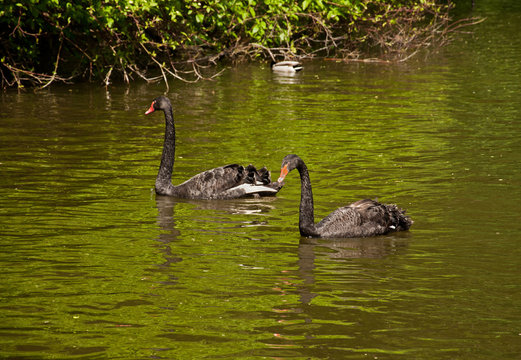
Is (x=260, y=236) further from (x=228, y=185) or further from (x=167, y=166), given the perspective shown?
(x=167, y=166)

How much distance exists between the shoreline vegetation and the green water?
1619 millimetres

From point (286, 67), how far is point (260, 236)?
15475 millimetres

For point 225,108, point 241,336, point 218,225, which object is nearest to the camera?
point 241,336

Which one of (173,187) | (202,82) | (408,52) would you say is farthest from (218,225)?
(408,52)

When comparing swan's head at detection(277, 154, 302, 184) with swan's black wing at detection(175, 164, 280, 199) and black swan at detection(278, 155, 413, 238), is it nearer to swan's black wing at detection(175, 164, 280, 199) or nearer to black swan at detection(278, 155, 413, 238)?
black swan at detection(278, 155, 413, 238)

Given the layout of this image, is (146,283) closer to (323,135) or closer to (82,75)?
(323,135)

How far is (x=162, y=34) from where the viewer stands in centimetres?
2345

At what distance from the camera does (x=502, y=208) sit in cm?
1215

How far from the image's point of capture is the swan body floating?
26.0 m

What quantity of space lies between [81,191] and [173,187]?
1.27 m

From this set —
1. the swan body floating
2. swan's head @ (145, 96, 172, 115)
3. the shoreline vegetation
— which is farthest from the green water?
the swan body floating

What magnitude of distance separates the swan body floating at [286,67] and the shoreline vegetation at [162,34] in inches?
18.8

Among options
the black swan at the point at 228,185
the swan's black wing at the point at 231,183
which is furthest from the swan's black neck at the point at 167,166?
the swan's black wing at the point at 231,183

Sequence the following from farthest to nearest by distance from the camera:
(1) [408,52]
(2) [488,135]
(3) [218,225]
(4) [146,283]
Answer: (1) [408,52] < (2) [488,135] < (3) [218,225] < (4) [146,283]
